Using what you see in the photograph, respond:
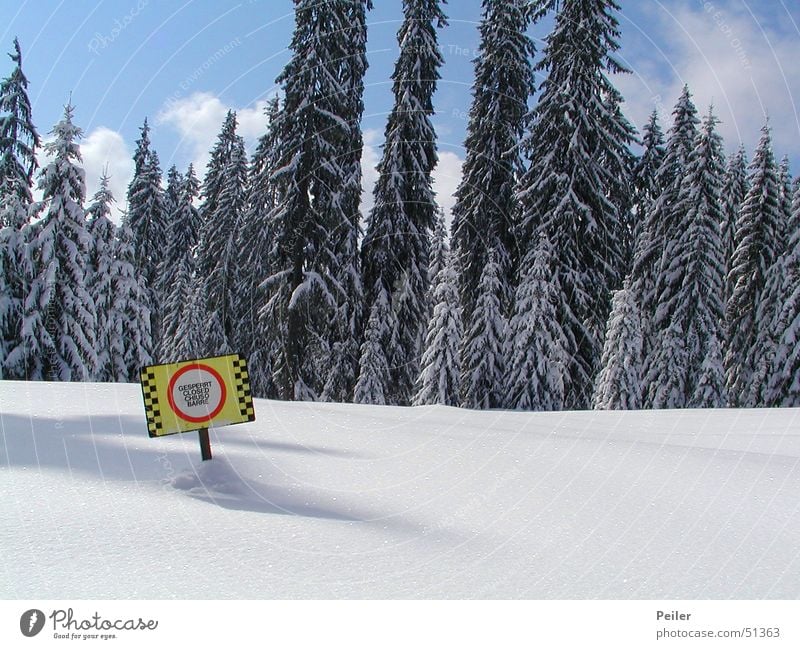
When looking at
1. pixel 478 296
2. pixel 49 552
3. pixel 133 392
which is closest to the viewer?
pixel 49 552

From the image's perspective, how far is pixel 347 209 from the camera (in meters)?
21.6

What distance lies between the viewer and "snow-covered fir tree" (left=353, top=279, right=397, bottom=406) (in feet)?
78.6

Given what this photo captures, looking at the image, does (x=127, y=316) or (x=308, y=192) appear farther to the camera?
(x=127, y=316)

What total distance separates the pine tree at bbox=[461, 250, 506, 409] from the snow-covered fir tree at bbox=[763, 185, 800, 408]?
14.6m

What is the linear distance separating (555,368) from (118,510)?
1835 cm

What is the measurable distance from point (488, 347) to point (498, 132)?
909cm

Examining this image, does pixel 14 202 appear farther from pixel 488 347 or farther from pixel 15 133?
pixel 488 347

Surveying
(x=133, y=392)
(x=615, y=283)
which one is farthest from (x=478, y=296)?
(x=133, y=392)

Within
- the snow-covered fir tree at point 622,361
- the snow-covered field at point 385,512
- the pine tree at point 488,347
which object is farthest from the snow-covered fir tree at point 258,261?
the snow-covered fir tree at point 622,361

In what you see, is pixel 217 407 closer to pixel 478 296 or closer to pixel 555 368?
pixel 555 368

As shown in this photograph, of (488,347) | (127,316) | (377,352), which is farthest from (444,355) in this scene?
(127,316)

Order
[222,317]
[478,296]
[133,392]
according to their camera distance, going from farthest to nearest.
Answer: [222,317], [478,296], [133,392]

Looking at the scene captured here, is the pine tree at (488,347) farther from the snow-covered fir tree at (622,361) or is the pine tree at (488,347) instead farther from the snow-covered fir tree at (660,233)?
the snow-covered fir tree at (660,233)
